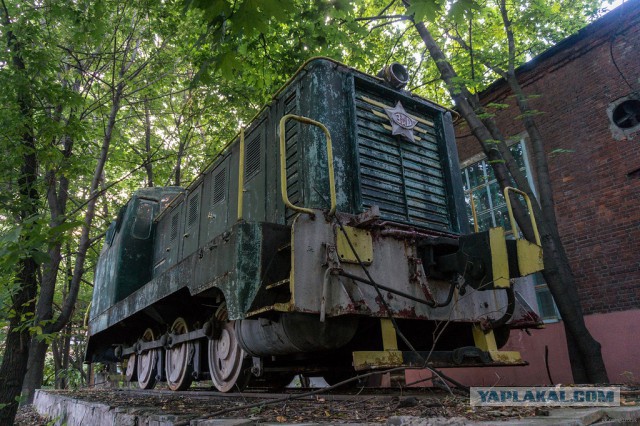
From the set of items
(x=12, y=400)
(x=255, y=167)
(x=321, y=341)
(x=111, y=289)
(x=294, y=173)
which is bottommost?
(x=12, y=400)

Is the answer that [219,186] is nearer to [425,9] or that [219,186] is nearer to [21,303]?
[21,303]

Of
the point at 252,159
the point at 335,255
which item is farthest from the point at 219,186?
the point at 335,255

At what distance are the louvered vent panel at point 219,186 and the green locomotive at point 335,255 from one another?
0.09 feet

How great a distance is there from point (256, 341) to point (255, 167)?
6.85 feet

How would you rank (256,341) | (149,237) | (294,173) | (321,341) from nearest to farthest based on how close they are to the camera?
1. (321,341)
2. (256,341)
3. (294,173)
4. (149,237)

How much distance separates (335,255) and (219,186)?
2.93 metres

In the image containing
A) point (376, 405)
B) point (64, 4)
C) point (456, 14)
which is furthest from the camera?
point (64, 4)

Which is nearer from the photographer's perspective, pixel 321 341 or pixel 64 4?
pixel 321 341

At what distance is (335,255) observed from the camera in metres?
3.44

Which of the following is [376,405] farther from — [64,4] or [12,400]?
[64,4]

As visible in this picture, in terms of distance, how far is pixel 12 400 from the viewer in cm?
461

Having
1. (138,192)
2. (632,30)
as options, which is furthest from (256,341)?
(632,30)

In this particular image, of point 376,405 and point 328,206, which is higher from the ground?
point 328,206

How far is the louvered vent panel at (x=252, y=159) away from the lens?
5135mm
